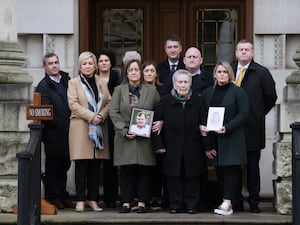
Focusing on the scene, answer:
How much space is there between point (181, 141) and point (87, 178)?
1189mm

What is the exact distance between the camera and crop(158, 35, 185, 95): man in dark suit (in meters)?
10.9

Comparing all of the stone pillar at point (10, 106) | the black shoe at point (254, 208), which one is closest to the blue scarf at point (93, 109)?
the stone pillar at point (10, 106)

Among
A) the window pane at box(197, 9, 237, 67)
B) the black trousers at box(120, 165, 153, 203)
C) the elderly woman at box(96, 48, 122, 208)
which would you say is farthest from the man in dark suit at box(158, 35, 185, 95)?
the window pane at box(197, 9, 237, 67)

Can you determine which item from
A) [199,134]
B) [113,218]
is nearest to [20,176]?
[113,218]

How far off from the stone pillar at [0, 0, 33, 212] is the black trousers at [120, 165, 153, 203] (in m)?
1.17

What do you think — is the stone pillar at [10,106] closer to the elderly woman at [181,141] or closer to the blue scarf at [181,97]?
the elderly woman at [181,141]

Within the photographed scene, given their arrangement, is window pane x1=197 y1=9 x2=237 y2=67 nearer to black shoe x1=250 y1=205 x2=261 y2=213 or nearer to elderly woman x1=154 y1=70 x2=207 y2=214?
elderly woman x1=154 y1=70 x2=207 y2=214

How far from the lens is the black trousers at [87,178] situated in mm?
10445

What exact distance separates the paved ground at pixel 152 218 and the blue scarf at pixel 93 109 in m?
0.79

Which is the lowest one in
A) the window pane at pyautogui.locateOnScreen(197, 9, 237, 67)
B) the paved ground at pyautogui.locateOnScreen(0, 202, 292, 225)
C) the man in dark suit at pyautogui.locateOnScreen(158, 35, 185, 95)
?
the paved ground at pyautogui.locateOnScreen(0, 202, 292, 225)

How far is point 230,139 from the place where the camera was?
1022cm

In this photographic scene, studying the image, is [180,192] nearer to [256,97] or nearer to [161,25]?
[256,97]

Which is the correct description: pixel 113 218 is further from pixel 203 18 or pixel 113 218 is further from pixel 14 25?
pixel 203 18

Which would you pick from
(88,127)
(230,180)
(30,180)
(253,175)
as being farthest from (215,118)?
(30,180)
